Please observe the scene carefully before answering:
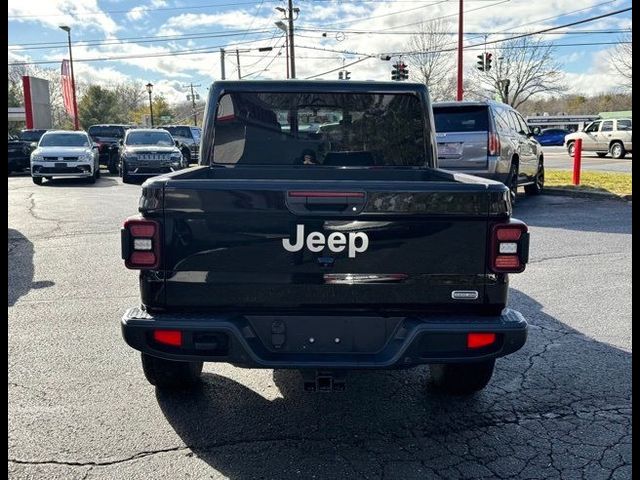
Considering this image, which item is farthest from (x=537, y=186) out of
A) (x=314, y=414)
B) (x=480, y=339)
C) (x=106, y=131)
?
(x=106, y=131)

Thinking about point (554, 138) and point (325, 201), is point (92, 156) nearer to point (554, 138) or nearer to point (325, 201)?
point (325, 201)

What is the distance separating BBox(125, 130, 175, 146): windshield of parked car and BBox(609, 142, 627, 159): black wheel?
66.8 feet

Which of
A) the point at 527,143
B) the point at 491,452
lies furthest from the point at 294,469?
the point at 527,143

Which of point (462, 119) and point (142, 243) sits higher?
point (462, 119)

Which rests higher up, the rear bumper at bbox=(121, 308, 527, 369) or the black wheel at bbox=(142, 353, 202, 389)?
the rear bumper at bbox=(121, 308, 527, 369)

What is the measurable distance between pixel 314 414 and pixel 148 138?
1727 centimetres

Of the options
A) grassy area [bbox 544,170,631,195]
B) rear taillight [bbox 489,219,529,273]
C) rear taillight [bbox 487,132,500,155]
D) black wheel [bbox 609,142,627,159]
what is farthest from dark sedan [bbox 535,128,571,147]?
rear taillight [bbox 489,219,529,273]

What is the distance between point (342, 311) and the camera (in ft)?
9.75

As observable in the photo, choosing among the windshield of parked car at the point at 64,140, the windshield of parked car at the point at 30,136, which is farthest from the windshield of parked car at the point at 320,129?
the windshield of parked car at the point at 30,136

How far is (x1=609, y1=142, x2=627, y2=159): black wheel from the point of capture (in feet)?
89.9

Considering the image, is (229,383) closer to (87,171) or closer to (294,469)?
(294,469)

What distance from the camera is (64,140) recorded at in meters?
18.8

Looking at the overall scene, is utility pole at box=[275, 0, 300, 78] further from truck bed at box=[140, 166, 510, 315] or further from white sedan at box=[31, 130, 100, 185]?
truck bed at box=[140, 166, 510, 315]

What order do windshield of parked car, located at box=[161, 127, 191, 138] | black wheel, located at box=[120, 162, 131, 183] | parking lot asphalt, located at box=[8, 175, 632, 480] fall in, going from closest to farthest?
parking lot asphalt, located at box=[8, 175, 632, 480], black wheel, located at box=[120, 162, 131, 183], windshield of parked car, located at box=[161, 127, 191, 138]
